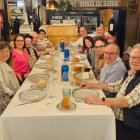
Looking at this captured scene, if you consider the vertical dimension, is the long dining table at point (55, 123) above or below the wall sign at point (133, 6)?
below

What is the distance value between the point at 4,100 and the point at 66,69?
676mm

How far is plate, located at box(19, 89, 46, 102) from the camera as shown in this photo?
5.74ft

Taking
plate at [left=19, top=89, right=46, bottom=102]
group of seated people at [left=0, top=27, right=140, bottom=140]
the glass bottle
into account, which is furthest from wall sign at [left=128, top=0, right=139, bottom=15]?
plate at [left=19, top=89, right=46, bottom=102]

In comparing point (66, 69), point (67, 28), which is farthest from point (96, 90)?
point (67, 28)

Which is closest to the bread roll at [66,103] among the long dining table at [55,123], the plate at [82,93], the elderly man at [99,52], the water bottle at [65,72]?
the long dining table at [55,123]

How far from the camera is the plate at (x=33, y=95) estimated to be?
1.75m

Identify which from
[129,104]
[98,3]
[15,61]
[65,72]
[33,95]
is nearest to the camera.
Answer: [129,104]

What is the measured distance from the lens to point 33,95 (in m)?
1.84

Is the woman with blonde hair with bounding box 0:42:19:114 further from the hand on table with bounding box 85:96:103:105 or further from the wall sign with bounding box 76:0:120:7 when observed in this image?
the wall sign with bounding box 76:0:120:7

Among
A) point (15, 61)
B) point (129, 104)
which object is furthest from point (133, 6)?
point (129, 104)

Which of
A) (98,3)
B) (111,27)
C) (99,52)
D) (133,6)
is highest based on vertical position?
(98,3)

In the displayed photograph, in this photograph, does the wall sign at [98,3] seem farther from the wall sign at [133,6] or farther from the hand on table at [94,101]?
the hand on table at [94,101]

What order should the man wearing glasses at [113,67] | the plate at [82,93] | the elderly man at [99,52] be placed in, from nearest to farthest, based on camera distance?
the plate at [82,93] < the man wearing glasses at [113,67] < the elderly man at [99,52]

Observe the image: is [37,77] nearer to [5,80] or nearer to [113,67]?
[5,80]
